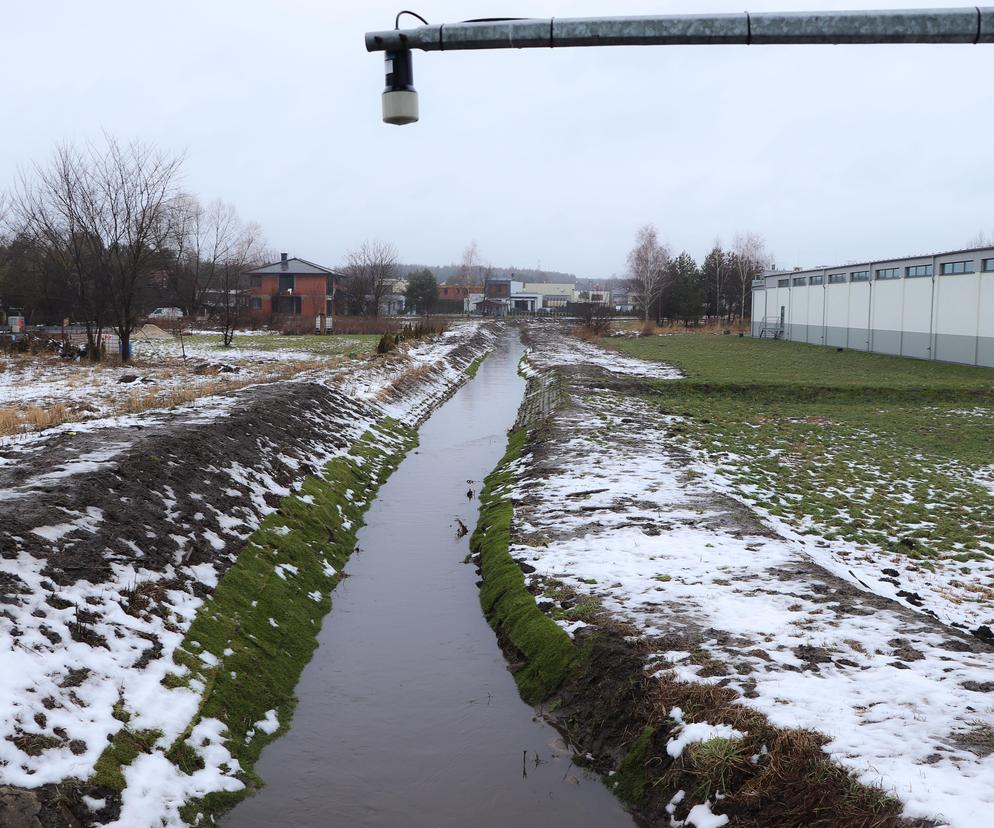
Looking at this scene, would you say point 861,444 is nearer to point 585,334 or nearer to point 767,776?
point 767,776

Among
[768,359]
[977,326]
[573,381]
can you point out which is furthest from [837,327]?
[573,381]

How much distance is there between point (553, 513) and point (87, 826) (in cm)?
821

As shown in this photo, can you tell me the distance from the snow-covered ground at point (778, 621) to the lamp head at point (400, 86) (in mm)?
4969

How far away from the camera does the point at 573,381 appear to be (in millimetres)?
29609

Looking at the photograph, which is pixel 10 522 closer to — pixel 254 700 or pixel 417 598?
Result: pixel 254 700

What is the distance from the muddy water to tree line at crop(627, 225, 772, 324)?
73798 millimetres

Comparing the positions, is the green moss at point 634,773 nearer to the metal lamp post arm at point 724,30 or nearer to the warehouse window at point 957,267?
the metal lamp post arm at point 724,30

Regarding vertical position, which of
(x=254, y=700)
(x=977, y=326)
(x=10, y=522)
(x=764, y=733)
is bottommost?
(x=254, y=700)

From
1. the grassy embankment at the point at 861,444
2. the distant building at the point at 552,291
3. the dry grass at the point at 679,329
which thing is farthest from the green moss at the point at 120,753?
the distant building at the point at 552,291

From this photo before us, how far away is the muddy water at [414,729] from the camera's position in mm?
6418

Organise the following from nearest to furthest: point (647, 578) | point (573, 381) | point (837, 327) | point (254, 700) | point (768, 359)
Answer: point (254, 700), point (647, 578), point (573, 381), point (768, 359), point (837, 327)

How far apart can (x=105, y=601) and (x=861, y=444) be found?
1512 centimetres

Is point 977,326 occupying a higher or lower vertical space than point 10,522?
higher

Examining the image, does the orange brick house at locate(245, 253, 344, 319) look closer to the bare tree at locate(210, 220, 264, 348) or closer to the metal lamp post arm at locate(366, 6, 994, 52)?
the bare tree at locate(210, 220, 264, 348)
